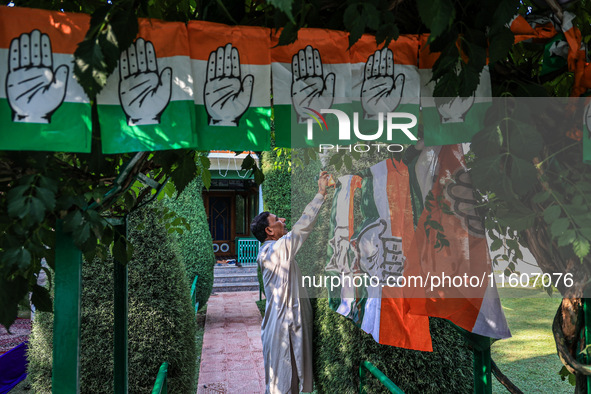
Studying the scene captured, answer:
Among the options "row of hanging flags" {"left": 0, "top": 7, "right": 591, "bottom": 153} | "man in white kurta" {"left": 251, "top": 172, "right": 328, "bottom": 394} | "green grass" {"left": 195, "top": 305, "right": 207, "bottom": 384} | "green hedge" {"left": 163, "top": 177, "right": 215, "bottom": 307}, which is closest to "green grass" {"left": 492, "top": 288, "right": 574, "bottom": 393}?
"man in white kurta" {"left": 251, "top": 172, "right": 328, "bottom": 394}

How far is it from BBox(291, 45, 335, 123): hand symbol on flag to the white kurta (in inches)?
94.7

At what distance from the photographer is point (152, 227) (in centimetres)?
435

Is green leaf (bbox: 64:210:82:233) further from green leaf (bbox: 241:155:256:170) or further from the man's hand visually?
the man's hand

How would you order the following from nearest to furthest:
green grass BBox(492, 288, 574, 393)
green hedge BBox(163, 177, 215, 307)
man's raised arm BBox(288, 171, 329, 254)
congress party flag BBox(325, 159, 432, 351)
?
congress party flag BBox(325, 159, 432, 351)
man's raised arm BBox(288, 171, 329, 254)
green grass BBox(492, 288, 574, 393)
green hedge BBox(163, 177, 215, 307)

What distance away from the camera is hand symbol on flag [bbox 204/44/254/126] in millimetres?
1505

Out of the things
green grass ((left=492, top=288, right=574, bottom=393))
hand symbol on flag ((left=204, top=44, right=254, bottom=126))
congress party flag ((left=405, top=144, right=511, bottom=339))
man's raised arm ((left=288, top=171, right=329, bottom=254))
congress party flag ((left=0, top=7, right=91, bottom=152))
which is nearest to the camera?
congress party flag ((left=0, top=7, right=91, bottom=152))

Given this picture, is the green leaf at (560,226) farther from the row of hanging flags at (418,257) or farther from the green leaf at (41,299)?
the green leaf at (41,299)

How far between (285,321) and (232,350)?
307 centimetres

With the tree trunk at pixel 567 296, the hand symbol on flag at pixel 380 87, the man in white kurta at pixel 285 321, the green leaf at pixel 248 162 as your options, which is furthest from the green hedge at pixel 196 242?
the tree trunk at pixel 567 296

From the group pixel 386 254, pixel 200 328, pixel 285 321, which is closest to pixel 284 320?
pixel 285 321

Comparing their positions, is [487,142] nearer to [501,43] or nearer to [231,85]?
[501,43]

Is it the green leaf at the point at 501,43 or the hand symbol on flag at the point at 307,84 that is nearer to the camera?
the green leaf at the point at 501,43

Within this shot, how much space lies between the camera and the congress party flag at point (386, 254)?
8.02 ft

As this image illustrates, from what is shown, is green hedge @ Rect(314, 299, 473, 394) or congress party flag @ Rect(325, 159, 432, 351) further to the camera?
green hedge @ Rect(314, 299, 473, 394)
